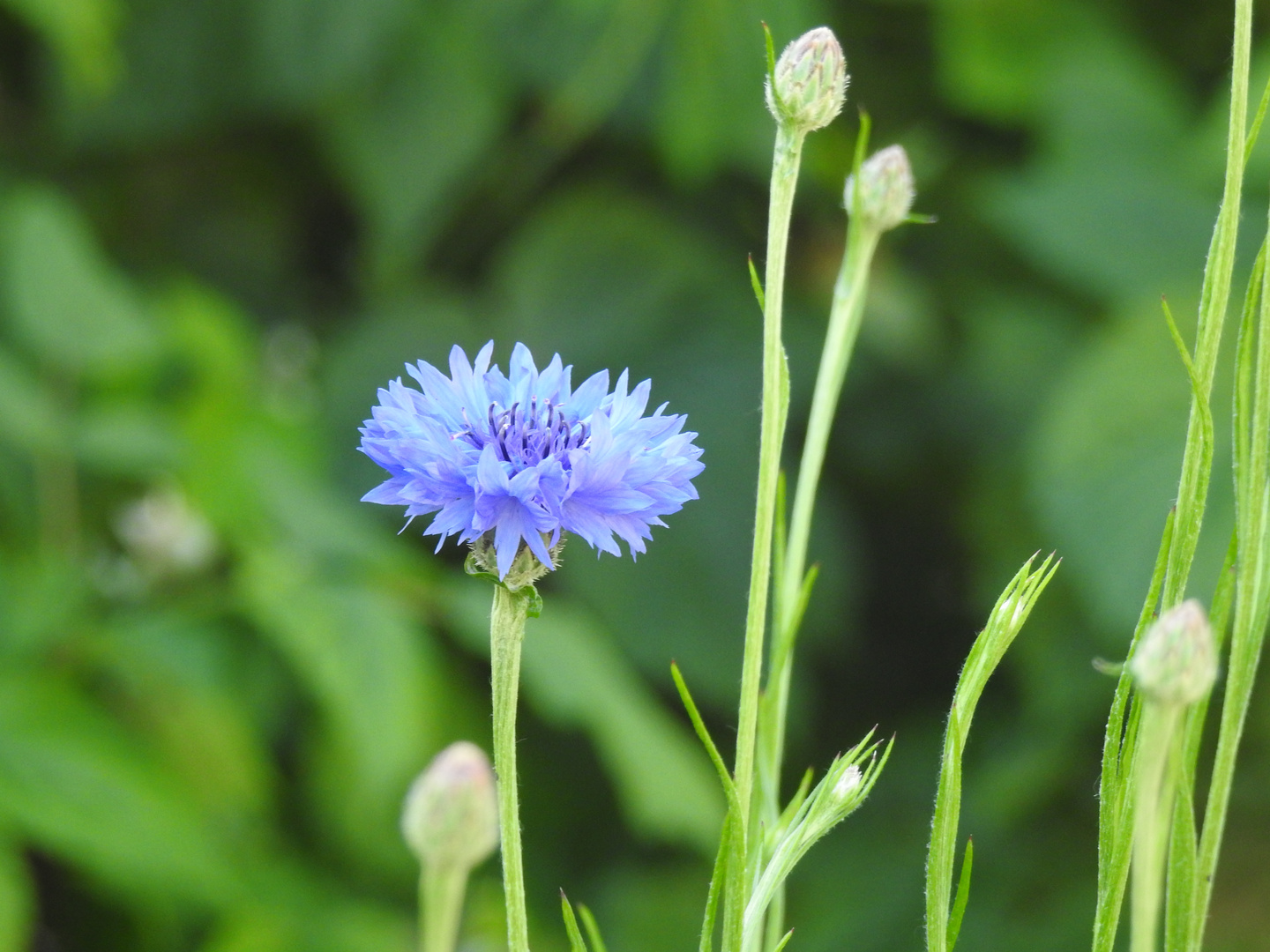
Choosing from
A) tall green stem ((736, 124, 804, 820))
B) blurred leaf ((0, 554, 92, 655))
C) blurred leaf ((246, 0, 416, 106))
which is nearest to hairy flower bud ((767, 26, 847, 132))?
tall green stem ((736, 124, 804, 820))

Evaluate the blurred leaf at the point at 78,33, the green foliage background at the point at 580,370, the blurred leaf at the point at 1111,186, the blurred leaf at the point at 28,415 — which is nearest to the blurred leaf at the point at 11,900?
the green foliage background at the point at 580,370

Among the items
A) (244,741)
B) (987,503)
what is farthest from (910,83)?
(244,741)

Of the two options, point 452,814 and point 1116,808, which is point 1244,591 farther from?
point 452,814

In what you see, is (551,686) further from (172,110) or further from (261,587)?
(172,110)

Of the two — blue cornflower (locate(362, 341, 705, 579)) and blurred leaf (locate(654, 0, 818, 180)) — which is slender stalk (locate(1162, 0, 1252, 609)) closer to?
blue cornflower (locate(362, 341, 705, 579))

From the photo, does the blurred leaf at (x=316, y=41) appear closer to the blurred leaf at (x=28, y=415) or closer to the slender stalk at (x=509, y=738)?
the blurred leaf at (x=28, y=415)

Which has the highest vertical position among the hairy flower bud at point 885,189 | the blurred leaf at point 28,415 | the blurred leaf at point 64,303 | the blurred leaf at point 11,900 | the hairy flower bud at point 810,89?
the blurred leaf at point 64,303
